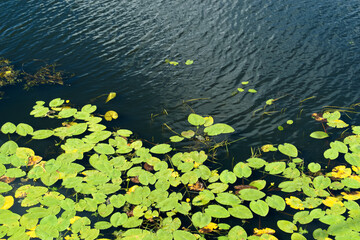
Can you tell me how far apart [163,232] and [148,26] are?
6.06 metres

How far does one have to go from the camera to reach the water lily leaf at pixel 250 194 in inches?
146

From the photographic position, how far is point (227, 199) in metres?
3.70

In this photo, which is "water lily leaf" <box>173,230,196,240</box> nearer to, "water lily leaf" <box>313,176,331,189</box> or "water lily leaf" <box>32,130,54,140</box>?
"water lily leaf" <box>313,176,331,189</box>

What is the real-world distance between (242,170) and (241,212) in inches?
26.6

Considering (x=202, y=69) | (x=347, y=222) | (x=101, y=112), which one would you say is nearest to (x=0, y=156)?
(x=101, y=112)

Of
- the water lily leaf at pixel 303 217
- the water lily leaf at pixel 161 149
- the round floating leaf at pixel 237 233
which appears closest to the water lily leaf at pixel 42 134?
the water lily leaf at pixel 161 149

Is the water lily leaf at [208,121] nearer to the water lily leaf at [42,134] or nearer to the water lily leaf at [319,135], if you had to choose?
the water lily leaf at [319,135]

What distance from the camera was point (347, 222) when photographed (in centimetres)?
339

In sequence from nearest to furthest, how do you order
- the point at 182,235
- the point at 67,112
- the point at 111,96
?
the point at 182,235
the point at 67,112
the point at 111,96

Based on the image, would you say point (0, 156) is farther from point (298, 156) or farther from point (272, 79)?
point (272, 79)

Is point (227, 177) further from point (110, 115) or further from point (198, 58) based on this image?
point (198, 58)

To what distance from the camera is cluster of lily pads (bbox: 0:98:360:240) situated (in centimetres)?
345

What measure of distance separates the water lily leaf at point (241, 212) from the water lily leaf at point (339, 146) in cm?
170

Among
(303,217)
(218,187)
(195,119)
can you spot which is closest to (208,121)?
(195,119)
